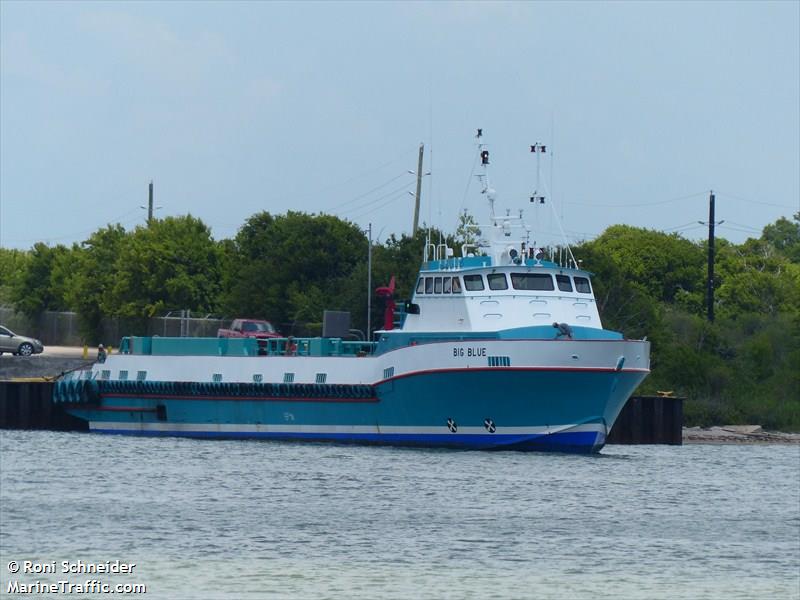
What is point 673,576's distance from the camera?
107 feet

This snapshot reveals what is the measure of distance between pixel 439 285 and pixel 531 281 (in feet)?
10.5

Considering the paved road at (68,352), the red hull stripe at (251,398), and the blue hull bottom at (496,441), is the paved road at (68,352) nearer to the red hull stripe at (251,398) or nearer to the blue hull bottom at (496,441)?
the red hull stripe at (251,398)

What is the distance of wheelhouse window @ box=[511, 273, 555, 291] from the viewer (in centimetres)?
5347

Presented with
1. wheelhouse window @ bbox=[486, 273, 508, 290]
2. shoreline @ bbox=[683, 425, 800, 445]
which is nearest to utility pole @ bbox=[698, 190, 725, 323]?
shoreline @ bbox=[683, 425, 800, 445]

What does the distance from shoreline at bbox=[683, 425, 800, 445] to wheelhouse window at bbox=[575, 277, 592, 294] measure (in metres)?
15.9

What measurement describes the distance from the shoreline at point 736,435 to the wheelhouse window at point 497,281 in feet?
59.7

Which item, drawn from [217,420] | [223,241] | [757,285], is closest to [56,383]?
[217,420]

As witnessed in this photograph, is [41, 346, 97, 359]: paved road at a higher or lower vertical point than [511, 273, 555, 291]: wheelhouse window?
lower

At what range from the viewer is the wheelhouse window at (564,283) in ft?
177

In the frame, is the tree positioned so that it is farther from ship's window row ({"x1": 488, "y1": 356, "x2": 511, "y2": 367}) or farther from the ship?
ship's window row ({"x1": 488, "y1": 356, "x2": 511, "y2": 367})

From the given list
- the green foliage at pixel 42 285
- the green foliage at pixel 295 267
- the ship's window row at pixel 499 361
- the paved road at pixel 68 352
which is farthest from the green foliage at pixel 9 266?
the ship's window row at pixel 499 361

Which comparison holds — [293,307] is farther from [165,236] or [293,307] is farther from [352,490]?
[352,490]

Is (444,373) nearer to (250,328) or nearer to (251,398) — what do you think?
(251,398)

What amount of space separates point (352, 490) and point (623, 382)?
488 inches
